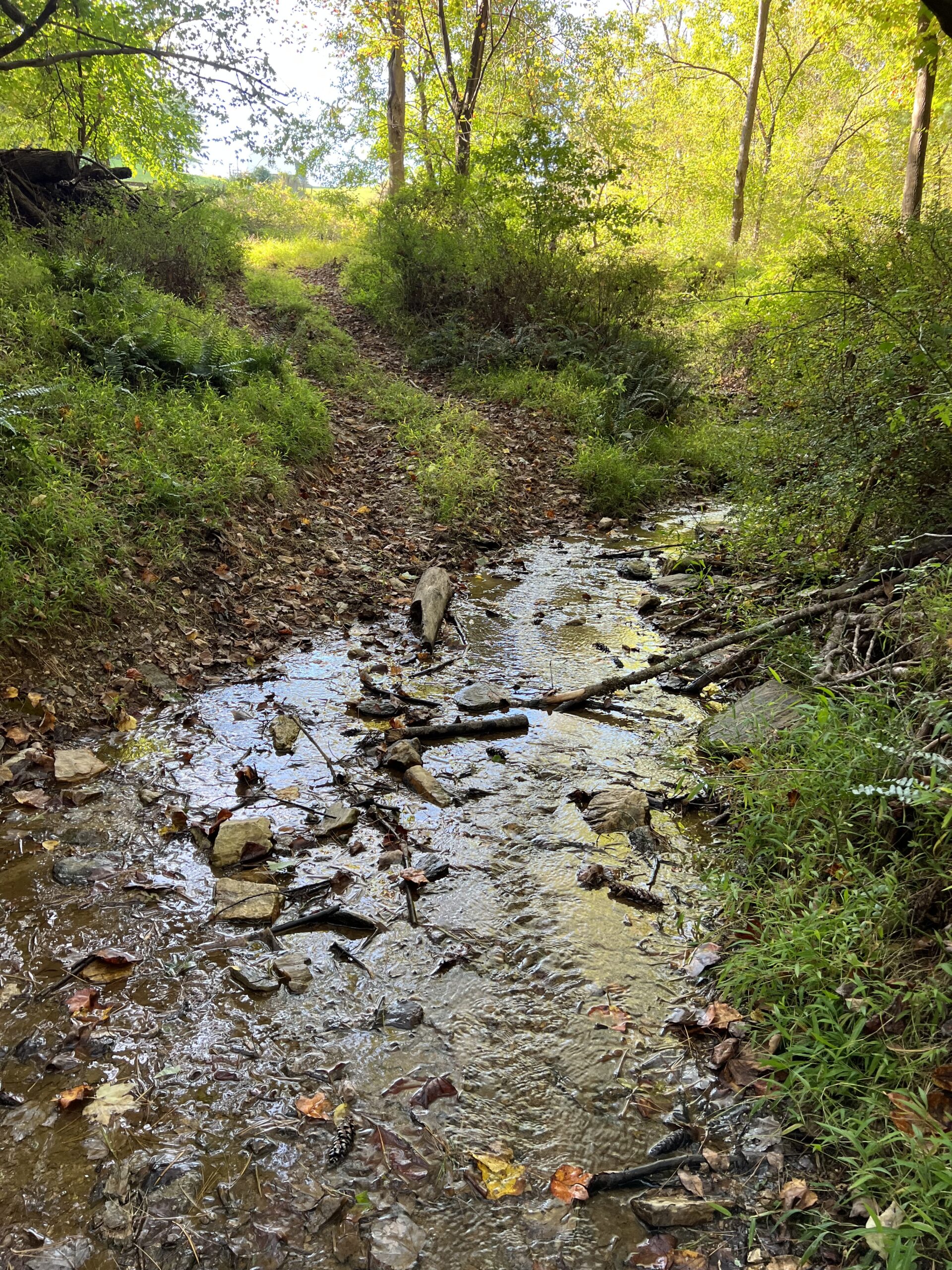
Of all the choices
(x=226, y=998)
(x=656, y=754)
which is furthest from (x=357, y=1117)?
(x=656, y=754)

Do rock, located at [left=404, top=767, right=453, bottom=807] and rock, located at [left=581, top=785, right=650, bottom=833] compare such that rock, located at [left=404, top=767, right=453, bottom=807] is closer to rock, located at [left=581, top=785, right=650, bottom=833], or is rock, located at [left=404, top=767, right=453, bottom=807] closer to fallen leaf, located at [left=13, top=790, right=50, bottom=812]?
rock, located at [left=581, top=785, right=650, bottom=833]

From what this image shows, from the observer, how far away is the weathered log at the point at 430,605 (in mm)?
5492

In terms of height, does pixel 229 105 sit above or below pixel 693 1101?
above

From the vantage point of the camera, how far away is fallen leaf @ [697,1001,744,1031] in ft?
8.23

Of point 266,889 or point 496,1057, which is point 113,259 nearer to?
point 266,889

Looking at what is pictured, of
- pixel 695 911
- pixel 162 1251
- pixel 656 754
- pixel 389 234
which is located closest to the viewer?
pixel 162 1251

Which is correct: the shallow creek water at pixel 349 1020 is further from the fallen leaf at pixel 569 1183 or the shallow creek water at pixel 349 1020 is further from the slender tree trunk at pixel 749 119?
the slender tree trunk at pixel 749 119

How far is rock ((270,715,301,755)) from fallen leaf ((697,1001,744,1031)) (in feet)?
8.28

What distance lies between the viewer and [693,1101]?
2277 mm

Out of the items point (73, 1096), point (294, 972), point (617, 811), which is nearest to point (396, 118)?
point (617, 811)

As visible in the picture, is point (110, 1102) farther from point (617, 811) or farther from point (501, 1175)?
point (617, 811)

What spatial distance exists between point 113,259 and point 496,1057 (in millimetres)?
9779

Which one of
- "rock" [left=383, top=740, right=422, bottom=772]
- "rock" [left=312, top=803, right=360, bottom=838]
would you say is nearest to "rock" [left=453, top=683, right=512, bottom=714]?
"rock" [left=383, top=740, right=422, bottom=772]

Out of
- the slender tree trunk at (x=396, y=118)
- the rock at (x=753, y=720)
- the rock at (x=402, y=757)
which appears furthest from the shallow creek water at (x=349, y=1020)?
the slender tree trunk at (x=396, y=118)
